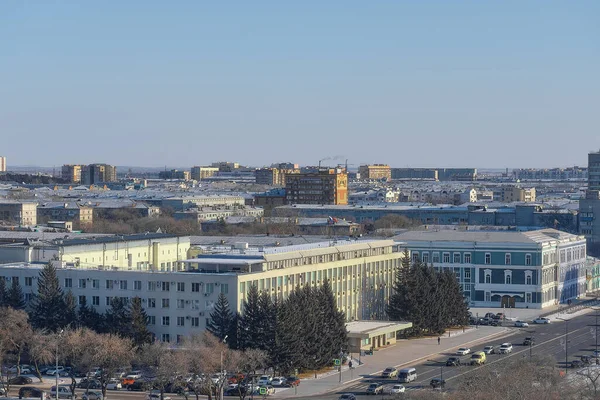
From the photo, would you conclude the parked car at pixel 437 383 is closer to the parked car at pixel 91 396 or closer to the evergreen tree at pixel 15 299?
the parked car at pixel 91 396

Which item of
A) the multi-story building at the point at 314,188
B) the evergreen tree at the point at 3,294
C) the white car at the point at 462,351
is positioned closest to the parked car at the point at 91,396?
the evergreen tree at the point at 3,294

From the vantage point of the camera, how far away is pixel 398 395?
3547 cm

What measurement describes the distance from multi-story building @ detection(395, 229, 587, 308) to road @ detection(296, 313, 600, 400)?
463 centimetres

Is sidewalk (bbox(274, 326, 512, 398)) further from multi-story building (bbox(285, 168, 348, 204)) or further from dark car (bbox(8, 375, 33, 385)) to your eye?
multi-story building (bbox(285, 168, 348, 204))

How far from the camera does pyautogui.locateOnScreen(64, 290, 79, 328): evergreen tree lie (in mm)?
43156

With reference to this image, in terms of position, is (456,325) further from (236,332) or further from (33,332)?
(33,332)

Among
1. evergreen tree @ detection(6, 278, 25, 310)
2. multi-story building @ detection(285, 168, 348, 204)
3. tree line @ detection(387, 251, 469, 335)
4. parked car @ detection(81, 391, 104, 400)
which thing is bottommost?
parked car @ detection(81, 391, 104, 400)

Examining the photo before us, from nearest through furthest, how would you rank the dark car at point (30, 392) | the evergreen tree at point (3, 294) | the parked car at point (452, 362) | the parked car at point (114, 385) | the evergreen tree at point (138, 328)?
the dark car at point (30, 392)
the parked car at point (114, 385)
the evergreen tree at point (138, 328)
the parked car at point (452, 362)
the evergreen tree at point (3, 294)

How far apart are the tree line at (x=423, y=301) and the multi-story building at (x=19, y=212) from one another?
191ft

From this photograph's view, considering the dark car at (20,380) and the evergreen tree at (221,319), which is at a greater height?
the evergreen tree at (221,319)

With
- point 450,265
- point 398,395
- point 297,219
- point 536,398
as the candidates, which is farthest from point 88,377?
point 297,219

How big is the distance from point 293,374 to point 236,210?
7589 cm

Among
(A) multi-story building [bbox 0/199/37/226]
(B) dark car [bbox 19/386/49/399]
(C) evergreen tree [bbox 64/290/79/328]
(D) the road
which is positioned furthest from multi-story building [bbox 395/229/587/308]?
(A) multi-story building [bbox 0/199/37/226]

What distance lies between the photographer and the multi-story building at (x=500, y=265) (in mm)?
62531
